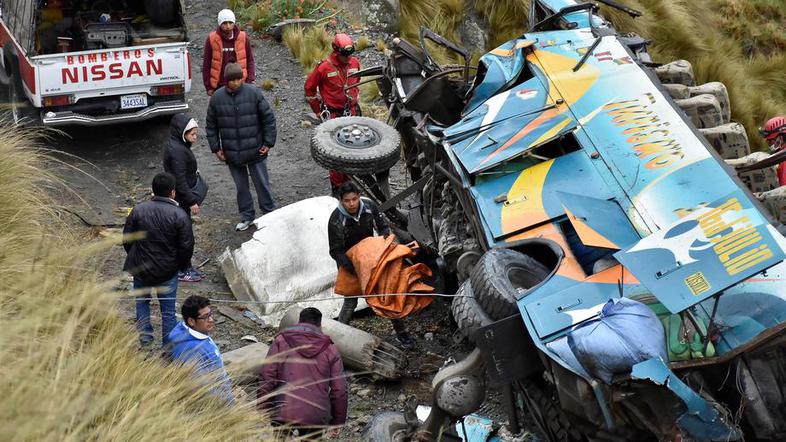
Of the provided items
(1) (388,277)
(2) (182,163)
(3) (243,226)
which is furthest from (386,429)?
(3) (243,226)

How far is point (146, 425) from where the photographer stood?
4609 mm

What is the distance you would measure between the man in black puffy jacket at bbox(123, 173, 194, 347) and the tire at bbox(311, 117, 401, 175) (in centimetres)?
163

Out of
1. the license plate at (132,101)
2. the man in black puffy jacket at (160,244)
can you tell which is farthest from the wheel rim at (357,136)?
the license plate at (132,101)

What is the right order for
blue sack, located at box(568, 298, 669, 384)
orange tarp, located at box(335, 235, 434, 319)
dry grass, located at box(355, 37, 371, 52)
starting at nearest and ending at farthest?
blue sack, located at box(568, 298, 669, 384), orange tarp, located at box(335, 235, 434, 319), dry grass, located at box(355, 37, 371, 52)

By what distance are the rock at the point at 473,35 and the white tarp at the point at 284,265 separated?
6614mm

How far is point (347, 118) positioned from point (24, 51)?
12.1 ft

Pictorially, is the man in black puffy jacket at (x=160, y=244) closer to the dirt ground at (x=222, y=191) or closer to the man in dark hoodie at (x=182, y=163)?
the dirt ground at (x=222, y=191)

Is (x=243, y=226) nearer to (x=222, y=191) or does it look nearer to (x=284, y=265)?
(x=222, y=191)

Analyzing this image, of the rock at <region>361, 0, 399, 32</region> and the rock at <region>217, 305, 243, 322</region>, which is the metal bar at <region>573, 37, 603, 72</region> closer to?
the rock at <region>217, 305, 243, 322</region>

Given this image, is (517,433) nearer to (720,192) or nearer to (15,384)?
(720,192)

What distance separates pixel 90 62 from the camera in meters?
10.8

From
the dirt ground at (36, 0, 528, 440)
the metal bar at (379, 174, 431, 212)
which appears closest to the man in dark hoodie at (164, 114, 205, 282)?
the dirt ground at (36, 0, 528, 440)

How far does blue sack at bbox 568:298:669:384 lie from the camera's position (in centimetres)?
519

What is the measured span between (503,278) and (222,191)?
5299mm
